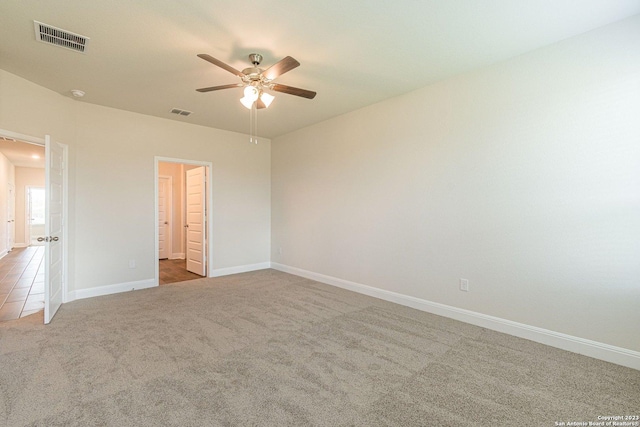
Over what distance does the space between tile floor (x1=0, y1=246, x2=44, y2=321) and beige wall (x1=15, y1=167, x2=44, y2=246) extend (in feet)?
8.18

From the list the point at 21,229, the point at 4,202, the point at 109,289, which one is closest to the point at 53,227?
the point at 109,289

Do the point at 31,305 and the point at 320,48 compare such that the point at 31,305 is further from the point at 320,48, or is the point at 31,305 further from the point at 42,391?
the point at 320,48

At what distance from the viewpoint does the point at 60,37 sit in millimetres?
2670

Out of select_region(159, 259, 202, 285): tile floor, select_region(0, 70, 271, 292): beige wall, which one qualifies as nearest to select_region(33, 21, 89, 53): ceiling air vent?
select_region(0, 70, 271, 292): beige wall

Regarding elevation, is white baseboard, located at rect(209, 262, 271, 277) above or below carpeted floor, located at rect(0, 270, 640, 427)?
above

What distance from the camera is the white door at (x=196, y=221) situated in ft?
19.0

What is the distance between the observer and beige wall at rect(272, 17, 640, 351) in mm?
2525

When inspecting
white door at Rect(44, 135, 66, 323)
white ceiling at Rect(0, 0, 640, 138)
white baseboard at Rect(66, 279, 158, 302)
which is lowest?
white baseboard at Rect(66, 279, 158, 302)

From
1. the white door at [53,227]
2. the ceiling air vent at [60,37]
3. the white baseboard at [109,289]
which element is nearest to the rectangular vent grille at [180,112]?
the white door at [53,227]

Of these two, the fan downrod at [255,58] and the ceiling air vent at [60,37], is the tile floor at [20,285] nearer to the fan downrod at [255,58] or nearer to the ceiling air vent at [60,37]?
the ceiling air vent at [60,37]

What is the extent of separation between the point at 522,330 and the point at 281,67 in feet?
11.7

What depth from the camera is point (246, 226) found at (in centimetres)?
620

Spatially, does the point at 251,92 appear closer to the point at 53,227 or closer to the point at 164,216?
the point at 53,227

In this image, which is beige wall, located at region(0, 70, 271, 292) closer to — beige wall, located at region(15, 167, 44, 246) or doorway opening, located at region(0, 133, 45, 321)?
doorway opening, located at region(0, 133, 45, 321)
